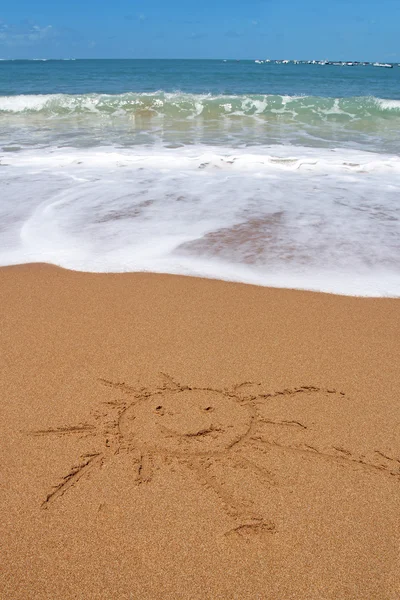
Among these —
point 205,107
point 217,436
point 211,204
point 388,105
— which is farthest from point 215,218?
point 388,105

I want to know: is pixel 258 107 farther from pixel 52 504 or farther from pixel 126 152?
pixel 52 504

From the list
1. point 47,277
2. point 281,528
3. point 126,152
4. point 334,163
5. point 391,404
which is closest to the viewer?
point 281,528

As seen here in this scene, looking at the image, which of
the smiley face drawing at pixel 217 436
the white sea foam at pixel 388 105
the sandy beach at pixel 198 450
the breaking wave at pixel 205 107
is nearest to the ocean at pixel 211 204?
the sandy beach at pixel 198 450

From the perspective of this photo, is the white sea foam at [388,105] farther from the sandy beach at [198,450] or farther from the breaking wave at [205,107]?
the sandy beach at [198,450]

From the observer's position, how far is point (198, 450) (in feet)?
7.08

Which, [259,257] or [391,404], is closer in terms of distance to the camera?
[391,404]

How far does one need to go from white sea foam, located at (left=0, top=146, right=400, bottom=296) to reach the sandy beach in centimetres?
85

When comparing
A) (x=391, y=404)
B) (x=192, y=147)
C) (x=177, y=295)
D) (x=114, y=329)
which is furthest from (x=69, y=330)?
(x=192, y=147)

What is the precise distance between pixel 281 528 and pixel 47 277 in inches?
110

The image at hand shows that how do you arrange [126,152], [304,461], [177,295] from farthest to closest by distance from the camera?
[126,152]
[177,295]
[304,461]

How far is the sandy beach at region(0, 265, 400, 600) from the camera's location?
167 cm

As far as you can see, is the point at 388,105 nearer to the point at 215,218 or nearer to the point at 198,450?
the point at 215,218

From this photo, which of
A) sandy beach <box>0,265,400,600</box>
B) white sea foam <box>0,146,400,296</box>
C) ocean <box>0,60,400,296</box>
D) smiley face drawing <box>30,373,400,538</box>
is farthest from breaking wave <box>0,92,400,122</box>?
smiley face drawing <box>30,373,400,538</box>

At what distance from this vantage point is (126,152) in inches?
382
